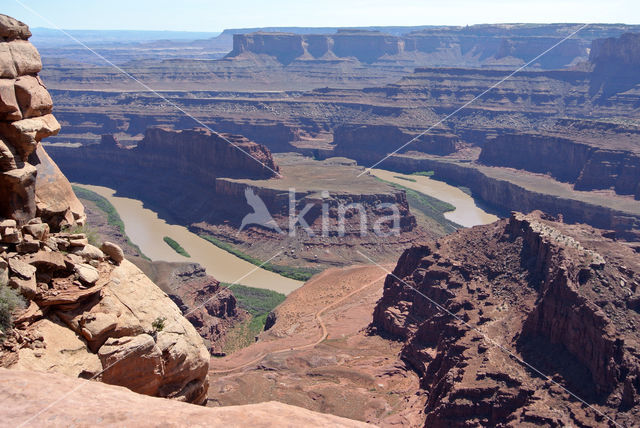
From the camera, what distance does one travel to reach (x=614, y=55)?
528 ft

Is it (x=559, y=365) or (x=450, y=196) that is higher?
(x=559, y=365)

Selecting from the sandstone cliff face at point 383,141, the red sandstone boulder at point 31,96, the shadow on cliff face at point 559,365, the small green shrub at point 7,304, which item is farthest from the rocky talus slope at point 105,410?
the sandstone cliff face at point 383,141

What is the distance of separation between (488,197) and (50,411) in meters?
105

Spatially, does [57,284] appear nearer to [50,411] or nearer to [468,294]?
[50,411]

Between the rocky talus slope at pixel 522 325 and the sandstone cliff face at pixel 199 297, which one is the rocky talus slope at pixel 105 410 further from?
the sandstone cliff face at pixel 199 297

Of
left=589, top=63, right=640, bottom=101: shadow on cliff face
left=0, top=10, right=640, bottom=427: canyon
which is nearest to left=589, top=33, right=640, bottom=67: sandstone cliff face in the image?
left=589, top=63, right=640, bottom=101: shadow on cliff face

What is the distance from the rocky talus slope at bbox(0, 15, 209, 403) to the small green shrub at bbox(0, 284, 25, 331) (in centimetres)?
19

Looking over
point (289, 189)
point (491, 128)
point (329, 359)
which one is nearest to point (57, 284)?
point (329, 359)

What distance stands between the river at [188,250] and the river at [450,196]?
3418 cm

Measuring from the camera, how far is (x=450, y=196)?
114 metres

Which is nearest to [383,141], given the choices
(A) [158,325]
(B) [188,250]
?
(B) [188,250]

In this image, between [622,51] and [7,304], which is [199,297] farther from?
[622,51]

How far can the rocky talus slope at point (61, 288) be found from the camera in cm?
1310

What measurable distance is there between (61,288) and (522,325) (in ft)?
89.4
